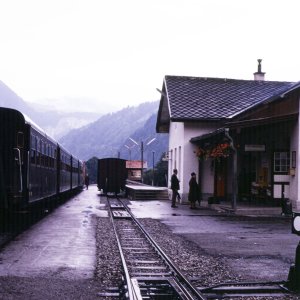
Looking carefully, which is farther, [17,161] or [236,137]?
[236,137]

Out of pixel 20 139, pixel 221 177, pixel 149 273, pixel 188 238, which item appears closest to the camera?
pixel 149 273

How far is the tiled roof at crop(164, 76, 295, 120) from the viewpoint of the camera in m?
28.7

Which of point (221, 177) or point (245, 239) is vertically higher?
point (221, 177)

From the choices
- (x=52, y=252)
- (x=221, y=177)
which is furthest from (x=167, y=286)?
(x=221, y=177)

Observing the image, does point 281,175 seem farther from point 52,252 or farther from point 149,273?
point 149,273

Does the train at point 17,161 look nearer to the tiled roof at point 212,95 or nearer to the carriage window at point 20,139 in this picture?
the carriage window at point 20,139

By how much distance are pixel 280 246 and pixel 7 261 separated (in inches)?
217

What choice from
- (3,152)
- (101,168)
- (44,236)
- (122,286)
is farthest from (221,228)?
(101,168)

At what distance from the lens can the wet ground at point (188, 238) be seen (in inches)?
351

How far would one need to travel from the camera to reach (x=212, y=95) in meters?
31.5

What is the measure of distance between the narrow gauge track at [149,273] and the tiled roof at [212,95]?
1548cm

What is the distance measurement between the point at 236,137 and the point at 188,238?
11.2 metres

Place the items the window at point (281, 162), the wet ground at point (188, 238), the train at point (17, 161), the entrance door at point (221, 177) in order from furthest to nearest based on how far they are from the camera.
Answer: the entrance door at point (221, 177), the window at point (281, 162), the train at point (17, 161), the wet ground at point (188, 238)

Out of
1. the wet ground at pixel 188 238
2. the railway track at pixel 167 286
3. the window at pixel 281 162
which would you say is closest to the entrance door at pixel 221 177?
the window at pixel 281 162
